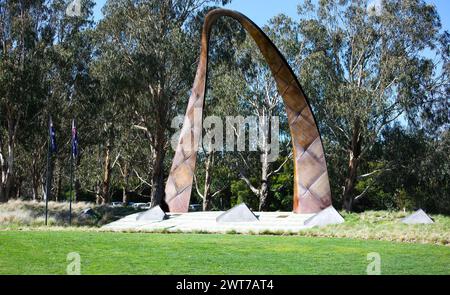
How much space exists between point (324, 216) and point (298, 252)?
18.5 ft

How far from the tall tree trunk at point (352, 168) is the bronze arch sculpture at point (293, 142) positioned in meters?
10.9

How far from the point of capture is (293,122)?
19.2 metres

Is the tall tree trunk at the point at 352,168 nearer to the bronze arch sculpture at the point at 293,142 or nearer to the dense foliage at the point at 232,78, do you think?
the dense foliage at the point at 232,78

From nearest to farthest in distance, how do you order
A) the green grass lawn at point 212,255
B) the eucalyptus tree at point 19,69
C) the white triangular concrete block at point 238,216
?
the green grass lawn at point 212,255 → the white triangular concrete block at point 238,216 → the eucalyptus tree at point 19,69

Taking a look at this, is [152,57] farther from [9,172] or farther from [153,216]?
[153,216]

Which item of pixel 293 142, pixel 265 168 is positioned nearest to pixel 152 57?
pixel 265 168

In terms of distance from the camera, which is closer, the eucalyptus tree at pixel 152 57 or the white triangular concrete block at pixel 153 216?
the white triangular concrete block at pixel 153 216

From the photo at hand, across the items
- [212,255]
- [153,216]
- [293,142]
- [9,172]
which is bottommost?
[212,255]

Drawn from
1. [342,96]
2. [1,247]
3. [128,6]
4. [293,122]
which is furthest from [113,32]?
[1,247]

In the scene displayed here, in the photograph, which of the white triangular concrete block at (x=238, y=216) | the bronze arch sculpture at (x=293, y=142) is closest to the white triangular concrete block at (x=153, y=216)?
the bronze arch sculpture at (x=293, y=142)

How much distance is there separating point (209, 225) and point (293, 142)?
4.88m

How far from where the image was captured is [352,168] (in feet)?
98.2

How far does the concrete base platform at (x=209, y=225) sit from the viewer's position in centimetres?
1474

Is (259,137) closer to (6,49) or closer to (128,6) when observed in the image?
(128,6)
